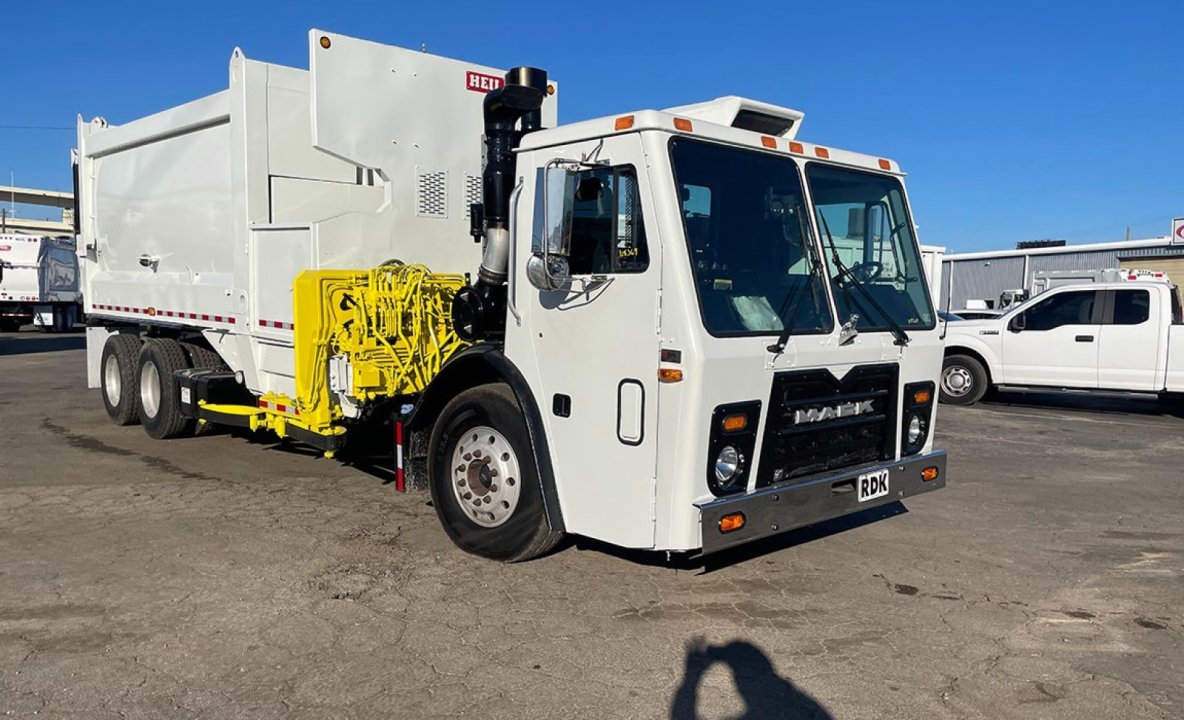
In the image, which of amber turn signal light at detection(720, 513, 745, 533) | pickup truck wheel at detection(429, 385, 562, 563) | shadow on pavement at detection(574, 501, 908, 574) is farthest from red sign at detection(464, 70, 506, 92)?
amber turn signal light at detection(720, 513, 745, 533)

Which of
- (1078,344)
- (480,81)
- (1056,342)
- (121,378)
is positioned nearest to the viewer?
(480,81)

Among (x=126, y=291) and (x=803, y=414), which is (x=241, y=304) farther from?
(x=803, y=414)

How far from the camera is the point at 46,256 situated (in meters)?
30.2

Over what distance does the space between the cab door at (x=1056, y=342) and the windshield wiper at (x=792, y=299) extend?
10.1 m

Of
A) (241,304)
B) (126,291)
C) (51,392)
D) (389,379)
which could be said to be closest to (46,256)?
(51,392)

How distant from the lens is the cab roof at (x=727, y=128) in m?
4.51

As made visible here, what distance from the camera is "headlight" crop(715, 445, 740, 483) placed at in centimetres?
449

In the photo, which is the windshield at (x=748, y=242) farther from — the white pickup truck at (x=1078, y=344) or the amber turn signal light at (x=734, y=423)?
the white pickup truck at (x=1078, y=344)

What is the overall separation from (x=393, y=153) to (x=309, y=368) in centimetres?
182

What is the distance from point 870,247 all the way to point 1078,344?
954 cm

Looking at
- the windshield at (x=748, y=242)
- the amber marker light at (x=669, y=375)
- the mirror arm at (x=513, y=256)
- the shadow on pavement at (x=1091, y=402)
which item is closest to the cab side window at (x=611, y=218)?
the windshield at (x=748, y=242)

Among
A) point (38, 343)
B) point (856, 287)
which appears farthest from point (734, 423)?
point (38, 343)

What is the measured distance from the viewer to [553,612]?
4.78 metres

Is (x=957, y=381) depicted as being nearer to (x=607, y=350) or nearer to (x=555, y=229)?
(x=607, y=350)
